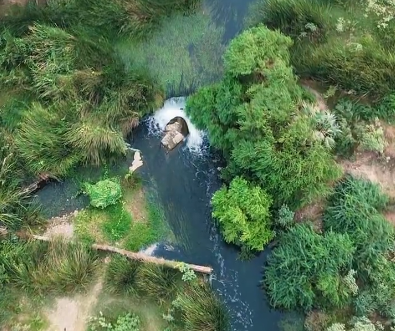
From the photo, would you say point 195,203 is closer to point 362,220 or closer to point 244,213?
point 244,213

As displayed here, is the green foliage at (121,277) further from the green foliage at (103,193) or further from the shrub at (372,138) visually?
the shrub at (372,138)

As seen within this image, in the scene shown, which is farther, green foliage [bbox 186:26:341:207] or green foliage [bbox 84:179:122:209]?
green foliage [bbox 84:179:122:209]

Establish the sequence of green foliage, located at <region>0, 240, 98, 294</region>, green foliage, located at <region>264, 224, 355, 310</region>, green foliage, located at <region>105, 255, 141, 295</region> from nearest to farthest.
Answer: green foliage, located at <region>264, 224, 355, 310</region> → green foliage, located at <region>0, 240, 98, 294</region> → green foliage, located at <region>105, 255, 141, 295</region>

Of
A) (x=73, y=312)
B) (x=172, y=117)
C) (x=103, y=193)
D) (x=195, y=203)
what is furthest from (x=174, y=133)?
(x=73, y=312)

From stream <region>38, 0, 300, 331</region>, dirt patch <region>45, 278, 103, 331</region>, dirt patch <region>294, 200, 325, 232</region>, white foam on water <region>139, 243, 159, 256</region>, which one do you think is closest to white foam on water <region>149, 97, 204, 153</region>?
stream <region>38, 0, 300, 331</region>

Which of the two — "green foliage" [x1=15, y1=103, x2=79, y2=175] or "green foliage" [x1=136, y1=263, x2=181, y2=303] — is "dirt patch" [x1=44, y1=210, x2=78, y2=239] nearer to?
"green foliage" [x1=15, y1=103, x2=79, y2=175]

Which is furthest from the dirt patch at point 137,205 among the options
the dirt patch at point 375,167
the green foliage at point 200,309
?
the dirt patch at point 375,167
